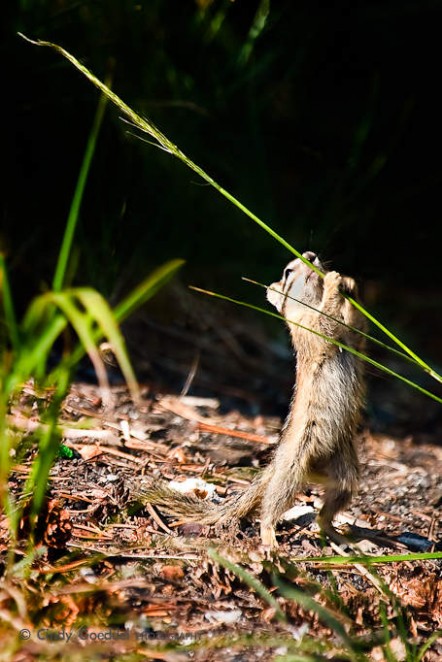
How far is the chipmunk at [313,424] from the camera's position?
10.4 ft

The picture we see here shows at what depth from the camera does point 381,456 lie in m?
4.47

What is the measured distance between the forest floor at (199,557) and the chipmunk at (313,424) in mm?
100

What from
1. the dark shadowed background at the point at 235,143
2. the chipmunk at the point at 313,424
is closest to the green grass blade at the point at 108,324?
the chipmunk at the point at 313,424

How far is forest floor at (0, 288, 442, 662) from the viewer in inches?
99.0

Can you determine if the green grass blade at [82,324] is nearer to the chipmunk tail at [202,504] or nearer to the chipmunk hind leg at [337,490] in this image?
the chipmunk tail at [202,504]

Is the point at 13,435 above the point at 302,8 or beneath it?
beneath

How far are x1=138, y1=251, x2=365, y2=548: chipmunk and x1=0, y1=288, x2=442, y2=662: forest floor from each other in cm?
10

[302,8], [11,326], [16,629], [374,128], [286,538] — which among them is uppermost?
[302,8]

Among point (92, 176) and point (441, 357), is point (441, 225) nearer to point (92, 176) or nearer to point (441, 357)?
point (441, 357)

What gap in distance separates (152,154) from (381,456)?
2102 mm

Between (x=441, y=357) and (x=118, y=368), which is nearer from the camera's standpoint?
(x=118, y=368)

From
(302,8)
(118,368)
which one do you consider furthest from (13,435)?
(302,8)

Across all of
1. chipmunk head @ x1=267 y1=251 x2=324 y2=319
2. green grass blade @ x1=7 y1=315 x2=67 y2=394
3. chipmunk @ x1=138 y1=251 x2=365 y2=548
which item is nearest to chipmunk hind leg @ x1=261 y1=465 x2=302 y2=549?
chipmunk @ x1=138 y1=251 x2=365 y2=548

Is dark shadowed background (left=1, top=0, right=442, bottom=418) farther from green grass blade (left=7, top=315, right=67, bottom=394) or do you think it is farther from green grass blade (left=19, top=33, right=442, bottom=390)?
green grass blade (left=7, top=315, right=67, bottom=394)
